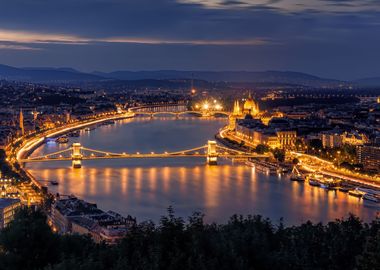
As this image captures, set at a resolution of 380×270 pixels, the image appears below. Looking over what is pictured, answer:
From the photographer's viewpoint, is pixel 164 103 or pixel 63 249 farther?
pixel 164 103

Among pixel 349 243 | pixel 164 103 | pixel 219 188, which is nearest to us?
pixel 349 243

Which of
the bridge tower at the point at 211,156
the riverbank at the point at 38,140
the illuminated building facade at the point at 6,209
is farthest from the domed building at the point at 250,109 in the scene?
the illuminated building facade at the point at 6,209

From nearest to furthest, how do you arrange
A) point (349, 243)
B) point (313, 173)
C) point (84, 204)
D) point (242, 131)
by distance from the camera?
point (349, 243) < point (84, 204) < point (313, 173) < point (242, 131)

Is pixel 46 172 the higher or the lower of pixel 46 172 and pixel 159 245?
the lower

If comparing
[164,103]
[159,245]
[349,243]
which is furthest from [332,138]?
[164,103]

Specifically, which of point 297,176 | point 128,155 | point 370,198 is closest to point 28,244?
point 370,198

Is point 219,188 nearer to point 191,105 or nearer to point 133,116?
point 133,116
